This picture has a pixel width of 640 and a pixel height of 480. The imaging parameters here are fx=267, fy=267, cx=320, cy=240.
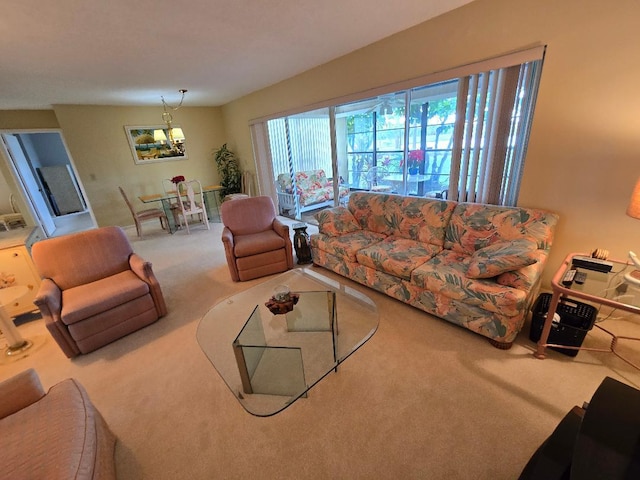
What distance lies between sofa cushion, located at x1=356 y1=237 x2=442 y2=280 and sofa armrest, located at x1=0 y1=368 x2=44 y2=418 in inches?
88.5

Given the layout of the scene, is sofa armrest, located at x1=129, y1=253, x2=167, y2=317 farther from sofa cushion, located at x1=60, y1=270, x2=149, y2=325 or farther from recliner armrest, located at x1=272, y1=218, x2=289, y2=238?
recliner armrest, located at x1=272, y1=218, x2=289, y2=238

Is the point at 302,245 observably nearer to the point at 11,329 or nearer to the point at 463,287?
the point at 463,287

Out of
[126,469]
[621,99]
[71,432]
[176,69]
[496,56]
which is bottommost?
[126,469]

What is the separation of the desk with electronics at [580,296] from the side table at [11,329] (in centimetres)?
389

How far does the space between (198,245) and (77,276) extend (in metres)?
2.01

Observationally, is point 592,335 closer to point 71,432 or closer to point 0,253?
point 71,432

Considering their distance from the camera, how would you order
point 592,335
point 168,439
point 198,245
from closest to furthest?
point 168,439, point 592,335, point 198,245

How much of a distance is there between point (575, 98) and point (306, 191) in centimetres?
414

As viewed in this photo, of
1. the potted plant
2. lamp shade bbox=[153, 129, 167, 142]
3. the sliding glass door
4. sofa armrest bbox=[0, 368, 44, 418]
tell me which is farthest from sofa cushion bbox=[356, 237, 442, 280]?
lamp shade bbox=[153, 129, 167, 142]

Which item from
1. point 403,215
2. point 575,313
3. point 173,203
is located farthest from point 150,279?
point 173,203

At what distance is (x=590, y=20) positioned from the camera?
A: 5.79 ft

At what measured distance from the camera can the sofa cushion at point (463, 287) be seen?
5.66 feet

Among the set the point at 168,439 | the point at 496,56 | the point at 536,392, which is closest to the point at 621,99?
the point at 496,56

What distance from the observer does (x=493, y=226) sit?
2.23m
